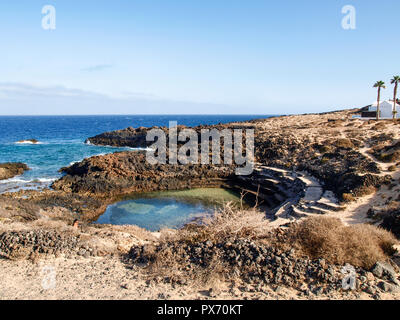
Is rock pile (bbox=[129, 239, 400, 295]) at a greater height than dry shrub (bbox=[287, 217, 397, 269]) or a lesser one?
lesser

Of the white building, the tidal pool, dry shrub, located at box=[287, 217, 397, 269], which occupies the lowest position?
the tidal pool

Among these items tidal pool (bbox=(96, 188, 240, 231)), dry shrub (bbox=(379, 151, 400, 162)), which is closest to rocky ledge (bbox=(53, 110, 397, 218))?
dry shrub (bbox=(379, 151, 400, 162))

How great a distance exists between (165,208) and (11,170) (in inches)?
857

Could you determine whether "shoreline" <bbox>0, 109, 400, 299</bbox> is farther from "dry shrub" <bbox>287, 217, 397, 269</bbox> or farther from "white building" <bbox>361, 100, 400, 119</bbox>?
"white building" <bbox>361, 100, 400, 119</bbox>

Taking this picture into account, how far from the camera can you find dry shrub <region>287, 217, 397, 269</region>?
8102 millimetres

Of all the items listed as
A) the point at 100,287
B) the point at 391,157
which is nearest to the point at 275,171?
the point at 391,157

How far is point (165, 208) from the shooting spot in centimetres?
2350

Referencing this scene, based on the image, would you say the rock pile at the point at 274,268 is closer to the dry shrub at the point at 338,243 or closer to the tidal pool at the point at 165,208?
the dry shrub at the point at 338,243

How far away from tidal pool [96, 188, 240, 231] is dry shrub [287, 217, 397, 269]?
9.67 m

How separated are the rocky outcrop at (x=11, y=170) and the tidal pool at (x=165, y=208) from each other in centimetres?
1589
